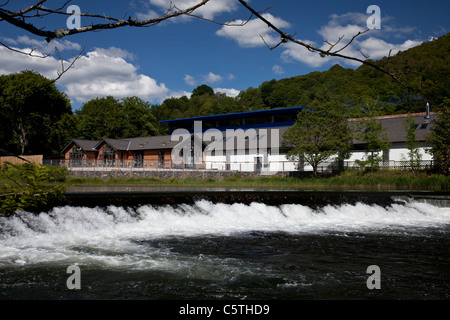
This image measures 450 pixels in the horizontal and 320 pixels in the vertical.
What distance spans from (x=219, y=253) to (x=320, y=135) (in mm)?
28540

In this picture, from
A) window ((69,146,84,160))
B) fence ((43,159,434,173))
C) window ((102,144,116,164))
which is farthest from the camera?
window ((69,146,84,160))

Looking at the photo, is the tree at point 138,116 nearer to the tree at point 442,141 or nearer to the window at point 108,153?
the window at point 108,153

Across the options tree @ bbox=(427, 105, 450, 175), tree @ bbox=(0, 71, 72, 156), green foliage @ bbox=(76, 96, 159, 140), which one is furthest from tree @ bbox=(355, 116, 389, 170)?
green foliage @ bbox=(76, 96, 159, 140)

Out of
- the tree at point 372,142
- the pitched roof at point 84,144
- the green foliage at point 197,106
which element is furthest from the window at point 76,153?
the green foliage at point 197,106

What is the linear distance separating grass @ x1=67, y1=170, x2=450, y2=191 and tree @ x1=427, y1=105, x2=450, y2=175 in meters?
1.46

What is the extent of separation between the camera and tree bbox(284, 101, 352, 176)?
34.4m

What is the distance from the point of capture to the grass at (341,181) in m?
26.6

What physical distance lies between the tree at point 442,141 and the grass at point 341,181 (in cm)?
146

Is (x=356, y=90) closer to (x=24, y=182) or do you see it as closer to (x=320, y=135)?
(x=320, y=135)

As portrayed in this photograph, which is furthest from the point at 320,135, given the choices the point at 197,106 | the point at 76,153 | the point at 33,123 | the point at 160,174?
the point at 197,106

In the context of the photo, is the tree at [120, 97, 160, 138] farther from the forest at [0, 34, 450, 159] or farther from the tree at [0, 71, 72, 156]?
Result: the tree at [0, 71, 72, 156]

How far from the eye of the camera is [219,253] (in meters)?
8.66

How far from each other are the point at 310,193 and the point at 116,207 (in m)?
8.48
